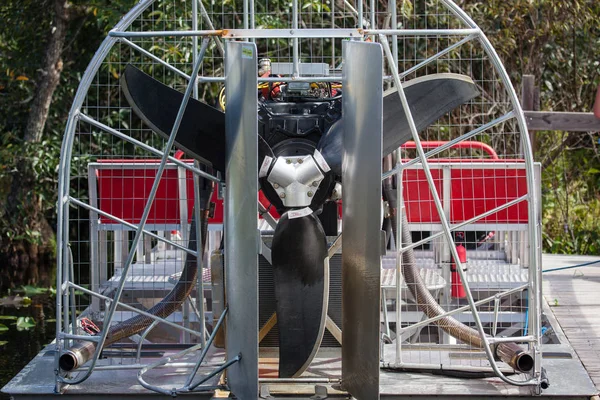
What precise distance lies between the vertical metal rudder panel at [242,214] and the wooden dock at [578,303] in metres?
2.40

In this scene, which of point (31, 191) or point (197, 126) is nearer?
point (197, 126)

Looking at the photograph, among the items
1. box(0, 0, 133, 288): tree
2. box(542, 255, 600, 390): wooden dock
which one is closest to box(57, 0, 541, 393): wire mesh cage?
box(542, 255, 600, 390): wooden dock

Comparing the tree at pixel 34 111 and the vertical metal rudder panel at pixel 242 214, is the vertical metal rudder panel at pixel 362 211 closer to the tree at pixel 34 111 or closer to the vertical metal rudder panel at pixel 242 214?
the vertical metal rudder panel at pixel 242 214

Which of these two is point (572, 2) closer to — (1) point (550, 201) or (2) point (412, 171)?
(1) point (550, 201)

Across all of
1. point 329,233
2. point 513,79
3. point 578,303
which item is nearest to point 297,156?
point 329,233

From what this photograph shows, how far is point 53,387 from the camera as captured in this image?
529cm

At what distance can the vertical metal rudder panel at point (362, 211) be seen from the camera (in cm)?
435

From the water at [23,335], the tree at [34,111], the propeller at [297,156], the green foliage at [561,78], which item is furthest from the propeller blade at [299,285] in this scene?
the green foliage at [561,78]

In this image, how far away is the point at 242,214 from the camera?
14.4 ft

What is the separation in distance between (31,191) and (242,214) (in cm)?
933

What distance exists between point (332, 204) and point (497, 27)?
362 inches

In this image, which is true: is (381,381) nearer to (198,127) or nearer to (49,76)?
(198,127)

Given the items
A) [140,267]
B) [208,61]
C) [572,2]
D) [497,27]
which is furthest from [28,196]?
[572,2]

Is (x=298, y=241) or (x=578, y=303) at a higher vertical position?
(x=298, y=241)
